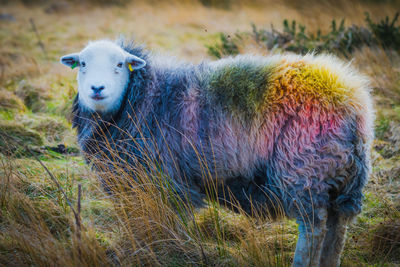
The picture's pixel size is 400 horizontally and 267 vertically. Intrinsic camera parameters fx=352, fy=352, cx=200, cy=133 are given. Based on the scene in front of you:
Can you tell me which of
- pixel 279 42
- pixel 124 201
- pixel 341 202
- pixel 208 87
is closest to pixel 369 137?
pixel 341 202

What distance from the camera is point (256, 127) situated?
2.82 meters

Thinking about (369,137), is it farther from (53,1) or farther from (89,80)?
(53,1)

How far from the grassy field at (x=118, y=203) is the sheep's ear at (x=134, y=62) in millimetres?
652

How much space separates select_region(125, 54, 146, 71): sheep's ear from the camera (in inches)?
132

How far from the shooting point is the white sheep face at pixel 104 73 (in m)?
3.14

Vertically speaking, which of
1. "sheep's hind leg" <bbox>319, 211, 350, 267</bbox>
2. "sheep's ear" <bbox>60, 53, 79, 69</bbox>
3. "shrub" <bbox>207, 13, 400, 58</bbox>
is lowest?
"sheep's hind leg" <bbox>319, 211, 350, 267</bbox>

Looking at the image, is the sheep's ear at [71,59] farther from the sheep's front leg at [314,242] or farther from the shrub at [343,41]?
the shrub at [343,41]

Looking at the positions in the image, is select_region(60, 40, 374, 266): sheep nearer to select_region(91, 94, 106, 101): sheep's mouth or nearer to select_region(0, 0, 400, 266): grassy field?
select_region(91, 94, 106, 101): sheep's mouth

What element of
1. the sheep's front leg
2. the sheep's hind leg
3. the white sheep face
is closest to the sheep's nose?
the white sheep face

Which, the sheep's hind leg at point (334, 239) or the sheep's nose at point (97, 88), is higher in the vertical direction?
the sheep's nose at point (97, 88)

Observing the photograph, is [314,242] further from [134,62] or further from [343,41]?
[343,41]

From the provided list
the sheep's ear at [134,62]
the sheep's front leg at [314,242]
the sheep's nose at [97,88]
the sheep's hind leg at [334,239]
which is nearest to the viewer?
the sheep's front leg at [314,242]

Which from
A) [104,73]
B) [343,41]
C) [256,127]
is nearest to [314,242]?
[256,127]


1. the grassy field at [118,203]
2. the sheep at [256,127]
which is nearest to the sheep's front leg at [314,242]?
the sheep at [256,127]
